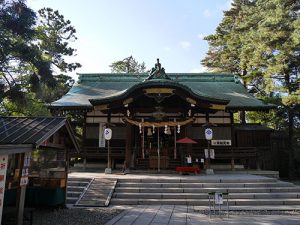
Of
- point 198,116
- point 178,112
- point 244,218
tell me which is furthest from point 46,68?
point 244,218

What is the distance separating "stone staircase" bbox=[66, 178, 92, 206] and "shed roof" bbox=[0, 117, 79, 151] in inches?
137

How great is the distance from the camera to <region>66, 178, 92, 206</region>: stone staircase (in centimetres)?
1073

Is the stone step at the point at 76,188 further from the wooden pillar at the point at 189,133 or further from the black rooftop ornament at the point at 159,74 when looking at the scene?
the black rooftop ornament at the point at 159,74

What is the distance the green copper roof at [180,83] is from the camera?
17828mm

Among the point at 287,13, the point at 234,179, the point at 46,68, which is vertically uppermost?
the point at 287,13

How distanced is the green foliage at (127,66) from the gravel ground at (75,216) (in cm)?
3360

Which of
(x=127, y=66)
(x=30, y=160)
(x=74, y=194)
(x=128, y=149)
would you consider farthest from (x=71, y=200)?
(x=127, y=66)

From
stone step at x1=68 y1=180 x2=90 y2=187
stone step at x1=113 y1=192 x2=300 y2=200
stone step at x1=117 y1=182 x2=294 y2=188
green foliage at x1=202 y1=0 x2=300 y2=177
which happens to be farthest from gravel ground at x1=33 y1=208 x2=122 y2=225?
green foliage at x1=202 y1=0 x2=300 y2=177

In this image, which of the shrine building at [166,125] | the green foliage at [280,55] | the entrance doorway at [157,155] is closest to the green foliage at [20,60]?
the shrine building at [166,125]

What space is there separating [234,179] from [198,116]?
663cm

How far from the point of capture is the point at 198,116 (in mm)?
18281

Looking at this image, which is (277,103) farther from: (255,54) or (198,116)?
(198,116)

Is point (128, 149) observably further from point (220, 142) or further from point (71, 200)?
point (220, 142)

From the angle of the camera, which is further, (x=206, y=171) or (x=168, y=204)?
(x=206, y=171)
